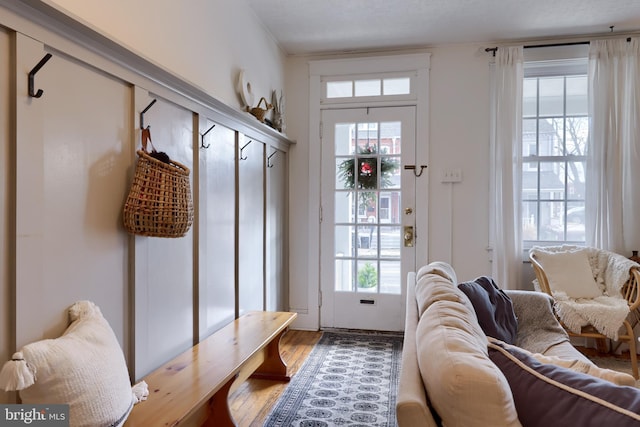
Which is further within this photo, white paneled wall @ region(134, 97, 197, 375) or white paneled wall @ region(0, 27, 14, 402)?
white paneled wall @ region(134, 97, 197, 375)

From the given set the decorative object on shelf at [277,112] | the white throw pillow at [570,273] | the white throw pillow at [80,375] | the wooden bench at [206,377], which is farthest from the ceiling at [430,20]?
the white throw pillow at [80,375]

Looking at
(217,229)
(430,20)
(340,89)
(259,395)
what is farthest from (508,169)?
(259,395)

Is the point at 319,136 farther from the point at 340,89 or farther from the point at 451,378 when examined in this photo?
the point at 451,378

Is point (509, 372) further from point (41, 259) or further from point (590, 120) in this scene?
point (590, 120)

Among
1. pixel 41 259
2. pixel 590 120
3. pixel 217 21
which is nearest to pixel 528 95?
pixel 590 120

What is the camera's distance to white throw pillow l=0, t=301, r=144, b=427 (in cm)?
108

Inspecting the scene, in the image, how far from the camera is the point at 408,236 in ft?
12.5

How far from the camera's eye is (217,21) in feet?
8.46

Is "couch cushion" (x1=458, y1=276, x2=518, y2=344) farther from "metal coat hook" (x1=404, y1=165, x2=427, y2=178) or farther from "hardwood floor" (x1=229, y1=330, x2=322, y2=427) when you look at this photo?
"metal coat hook" (x1=404, y1=165, x2=427, y2=178)

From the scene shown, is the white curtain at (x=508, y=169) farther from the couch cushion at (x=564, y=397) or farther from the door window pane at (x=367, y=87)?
the couch cushion at (x=564, y=397)

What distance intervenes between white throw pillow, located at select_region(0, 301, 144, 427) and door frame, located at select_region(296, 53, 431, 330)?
270 cm

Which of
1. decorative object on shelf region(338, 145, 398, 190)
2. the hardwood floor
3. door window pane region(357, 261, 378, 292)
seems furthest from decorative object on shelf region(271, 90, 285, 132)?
the hardwood floor

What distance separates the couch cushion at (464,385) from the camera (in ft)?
2.96

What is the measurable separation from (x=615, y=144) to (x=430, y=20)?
6.03ft
